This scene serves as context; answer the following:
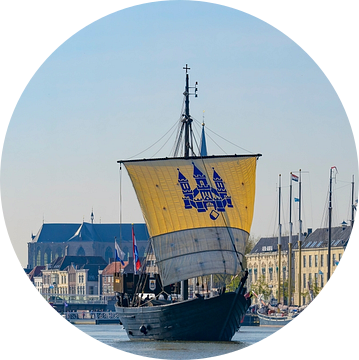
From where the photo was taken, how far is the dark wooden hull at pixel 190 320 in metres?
53.2

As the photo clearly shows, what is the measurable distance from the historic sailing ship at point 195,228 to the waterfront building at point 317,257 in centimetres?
4794

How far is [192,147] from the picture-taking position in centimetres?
5888

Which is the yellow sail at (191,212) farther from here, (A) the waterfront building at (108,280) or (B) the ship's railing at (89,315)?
(A) the waterfront building at (108,280)

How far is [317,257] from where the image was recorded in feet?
377

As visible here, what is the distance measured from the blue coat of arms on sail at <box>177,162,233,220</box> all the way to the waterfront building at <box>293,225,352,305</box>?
48.7 metres

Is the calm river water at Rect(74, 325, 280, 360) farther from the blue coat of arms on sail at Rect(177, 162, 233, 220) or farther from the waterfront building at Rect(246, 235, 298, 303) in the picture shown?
the waterfront building at Rect(246, 235, 298, 303)

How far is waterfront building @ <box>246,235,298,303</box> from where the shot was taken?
127 metres

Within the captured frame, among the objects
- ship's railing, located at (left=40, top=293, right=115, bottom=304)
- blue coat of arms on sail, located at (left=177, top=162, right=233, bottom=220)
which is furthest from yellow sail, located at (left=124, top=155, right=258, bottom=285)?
ship's railing, located at (left=40, top=293, right=115, bottom=304)

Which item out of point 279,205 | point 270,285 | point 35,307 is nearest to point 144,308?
point 35,307

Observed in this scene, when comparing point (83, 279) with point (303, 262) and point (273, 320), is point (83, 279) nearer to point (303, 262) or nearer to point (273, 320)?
point (303, 262)

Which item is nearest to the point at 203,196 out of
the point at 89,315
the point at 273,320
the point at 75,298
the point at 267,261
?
the point at 273,320

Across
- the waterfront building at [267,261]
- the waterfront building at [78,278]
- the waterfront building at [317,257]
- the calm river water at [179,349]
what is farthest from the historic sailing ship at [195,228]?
the waterfront building at [78,278]

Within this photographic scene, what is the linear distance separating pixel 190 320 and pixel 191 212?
20.7 ft

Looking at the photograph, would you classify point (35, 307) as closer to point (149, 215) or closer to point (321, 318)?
point (321, 318)
